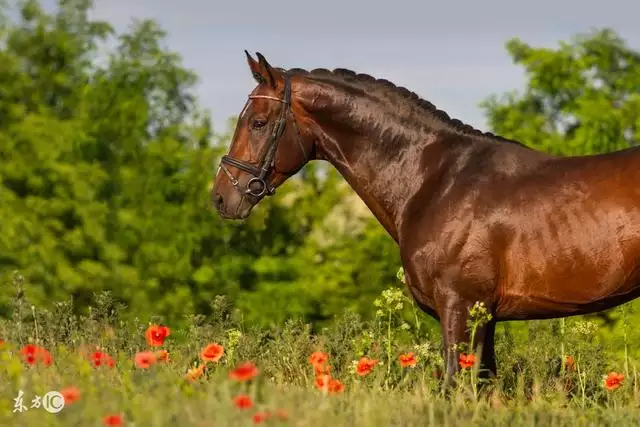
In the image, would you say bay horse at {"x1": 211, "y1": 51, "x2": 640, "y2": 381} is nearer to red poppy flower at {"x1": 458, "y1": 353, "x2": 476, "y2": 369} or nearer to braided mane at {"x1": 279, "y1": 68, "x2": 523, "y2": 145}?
braided mane at {"x1": 279, "y1": 68, "x2": 523, "y2": 145}

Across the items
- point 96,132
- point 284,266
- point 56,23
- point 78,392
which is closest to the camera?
point 78,392

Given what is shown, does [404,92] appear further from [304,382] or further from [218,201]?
[304,382]

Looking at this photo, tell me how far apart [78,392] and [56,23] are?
55.0 ft

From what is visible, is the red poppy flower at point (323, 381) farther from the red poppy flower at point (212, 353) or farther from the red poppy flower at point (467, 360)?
the red poppy flower at point (467, 360)

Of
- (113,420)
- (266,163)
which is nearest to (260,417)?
(113,420)

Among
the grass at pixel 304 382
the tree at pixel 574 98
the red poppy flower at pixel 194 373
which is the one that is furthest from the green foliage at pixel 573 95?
the red poppy flower at pixel 194 373

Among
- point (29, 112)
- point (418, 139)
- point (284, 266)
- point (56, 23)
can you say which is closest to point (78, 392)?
point (418, 139)

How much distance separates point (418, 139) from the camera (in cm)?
782

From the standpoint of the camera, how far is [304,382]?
316 inches

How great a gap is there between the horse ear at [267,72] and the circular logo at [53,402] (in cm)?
290

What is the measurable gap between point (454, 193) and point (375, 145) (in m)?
0.68

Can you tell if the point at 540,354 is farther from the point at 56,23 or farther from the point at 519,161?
the point at 56,23

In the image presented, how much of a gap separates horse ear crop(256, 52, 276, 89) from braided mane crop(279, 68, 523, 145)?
0.57ft

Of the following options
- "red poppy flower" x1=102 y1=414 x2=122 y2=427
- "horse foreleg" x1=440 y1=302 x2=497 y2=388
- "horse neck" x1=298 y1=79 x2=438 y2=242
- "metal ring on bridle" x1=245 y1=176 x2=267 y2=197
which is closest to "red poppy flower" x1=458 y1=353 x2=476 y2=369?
"horse foreleg" x1=440 y1=302 x2=497 y2=388
